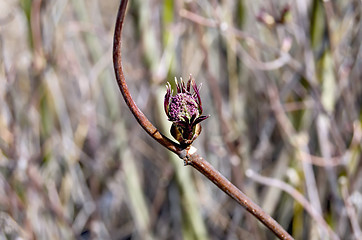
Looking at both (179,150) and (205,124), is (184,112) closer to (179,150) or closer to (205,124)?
(179,150)

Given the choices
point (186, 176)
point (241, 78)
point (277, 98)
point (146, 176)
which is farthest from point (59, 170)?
point (277, 98)

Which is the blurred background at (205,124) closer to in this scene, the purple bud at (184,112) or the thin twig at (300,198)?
the thin twig at (300,198)

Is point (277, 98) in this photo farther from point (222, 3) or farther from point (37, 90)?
point (37, 90)

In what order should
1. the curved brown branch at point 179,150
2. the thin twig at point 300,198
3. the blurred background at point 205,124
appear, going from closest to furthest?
1. the curved brown branch at point 179,150
2. the thin twig at point 300,198
3. the blurred background at point 205,124

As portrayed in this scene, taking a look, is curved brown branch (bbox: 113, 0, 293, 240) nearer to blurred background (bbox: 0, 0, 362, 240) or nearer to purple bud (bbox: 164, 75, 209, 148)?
purple bud (bbox: 164, 75, 209, 148)

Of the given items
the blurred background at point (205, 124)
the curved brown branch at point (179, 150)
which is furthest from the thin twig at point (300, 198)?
the curved brown branch at point (179, 150)

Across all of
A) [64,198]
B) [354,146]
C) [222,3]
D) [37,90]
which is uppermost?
[222,3]
